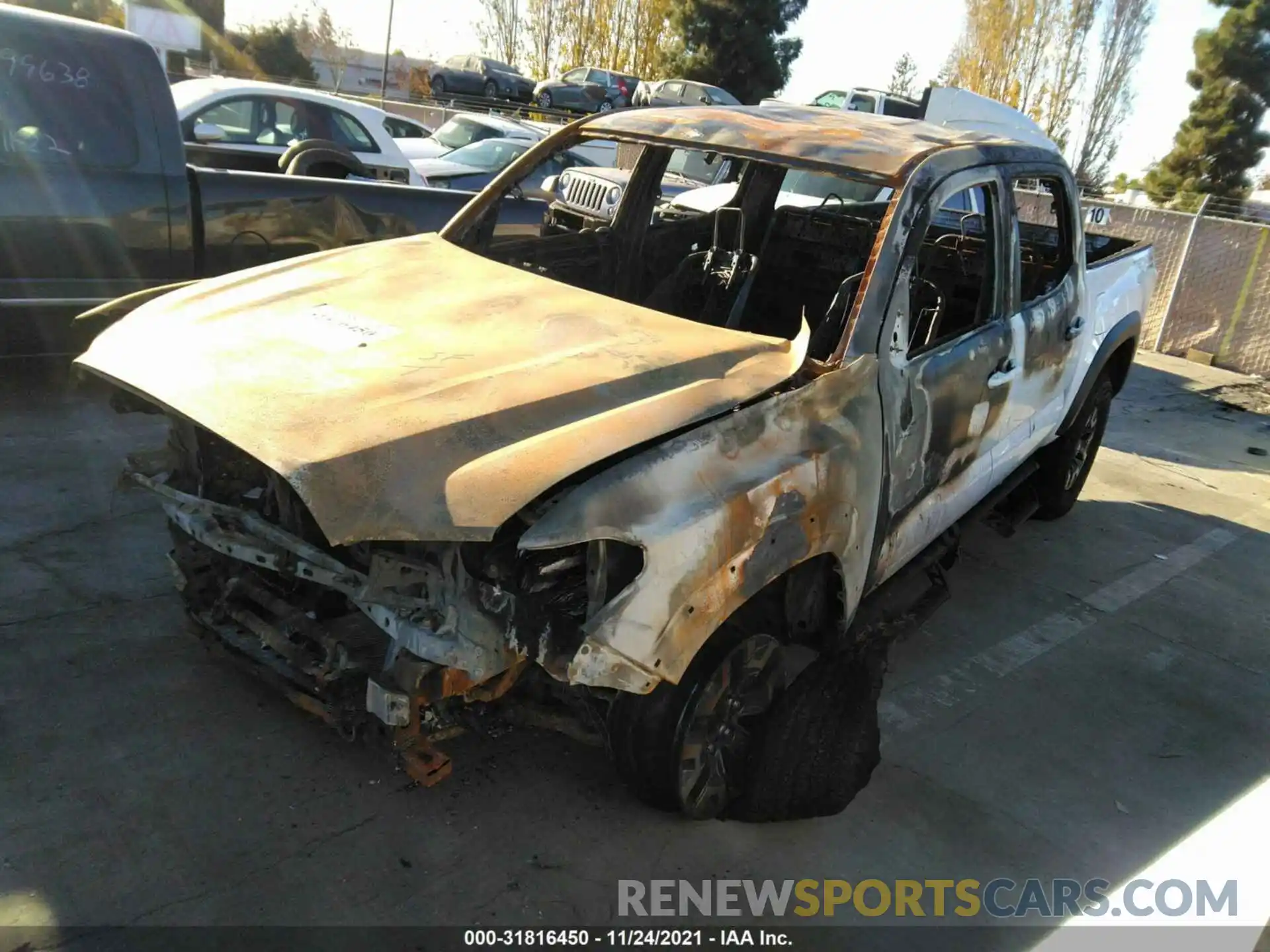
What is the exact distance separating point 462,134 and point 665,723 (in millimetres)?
13906

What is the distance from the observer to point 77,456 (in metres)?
4.93

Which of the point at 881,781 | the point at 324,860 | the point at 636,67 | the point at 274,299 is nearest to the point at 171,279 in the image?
the point at 274,299

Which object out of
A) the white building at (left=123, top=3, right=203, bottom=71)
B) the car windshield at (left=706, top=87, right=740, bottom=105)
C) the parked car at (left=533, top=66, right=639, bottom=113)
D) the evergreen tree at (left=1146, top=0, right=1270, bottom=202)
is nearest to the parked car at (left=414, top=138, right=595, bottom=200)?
the car windshield at (left=706, top=87, right=740, bottom=105)

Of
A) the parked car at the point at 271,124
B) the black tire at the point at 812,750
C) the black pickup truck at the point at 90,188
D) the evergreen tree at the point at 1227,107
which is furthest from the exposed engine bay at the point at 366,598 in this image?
the evergreen tree at the point at 1227,107

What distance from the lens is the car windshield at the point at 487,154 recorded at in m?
12.7

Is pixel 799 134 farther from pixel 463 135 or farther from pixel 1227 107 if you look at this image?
pixel 1227 107

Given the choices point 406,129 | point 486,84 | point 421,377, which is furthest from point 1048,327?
point 486,84

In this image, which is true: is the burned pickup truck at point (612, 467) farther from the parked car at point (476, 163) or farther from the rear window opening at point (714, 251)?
the parked car at point (476, 163)

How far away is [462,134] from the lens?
589 inches

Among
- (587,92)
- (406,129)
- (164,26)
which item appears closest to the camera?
(406,129)

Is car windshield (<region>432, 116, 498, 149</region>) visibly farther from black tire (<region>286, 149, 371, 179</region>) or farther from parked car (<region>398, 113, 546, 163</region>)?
black tire (<region>286, 149, 371, 179</region>)

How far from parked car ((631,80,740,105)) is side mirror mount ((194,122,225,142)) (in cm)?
1653

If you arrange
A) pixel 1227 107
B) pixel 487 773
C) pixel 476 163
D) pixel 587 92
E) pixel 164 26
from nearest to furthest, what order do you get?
pixel 487 773, pixel 476 163, pixel 164 26, pixel 1227 107, pixel 587 92

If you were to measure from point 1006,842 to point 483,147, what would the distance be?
469 inches
